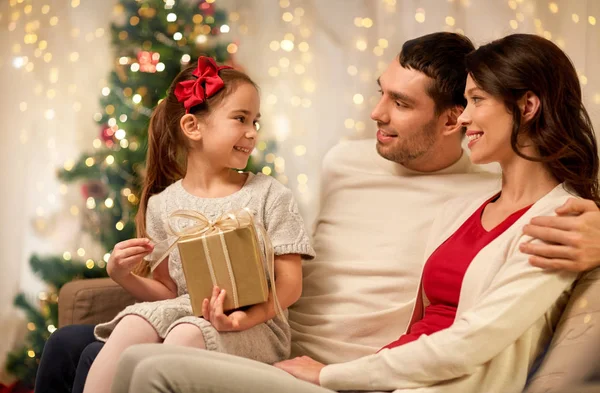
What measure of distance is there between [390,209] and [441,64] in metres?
0.43

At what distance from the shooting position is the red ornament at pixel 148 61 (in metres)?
2.66

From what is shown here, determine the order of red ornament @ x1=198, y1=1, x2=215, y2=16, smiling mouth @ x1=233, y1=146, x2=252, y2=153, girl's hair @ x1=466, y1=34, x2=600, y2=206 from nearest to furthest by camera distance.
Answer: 1. girl's hair @ x1=466, y1=34, x2=600, y2=206
2. smiling mouth @ x1=233, y1=146, x2=252, y2=153
3. red ornament @ x1=198, y1=1, x2=215, y2=16

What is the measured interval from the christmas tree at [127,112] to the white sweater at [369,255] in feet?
2.26

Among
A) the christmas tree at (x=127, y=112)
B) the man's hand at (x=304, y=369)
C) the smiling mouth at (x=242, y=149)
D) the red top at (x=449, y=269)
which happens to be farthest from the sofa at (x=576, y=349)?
the christmas tree at (x=127, y=112)

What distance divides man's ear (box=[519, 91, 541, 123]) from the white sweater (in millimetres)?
365

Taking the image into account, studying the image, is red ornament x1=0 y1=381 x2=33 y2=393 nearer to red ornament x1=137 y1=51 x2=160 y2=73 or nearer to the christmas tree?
the christmas tree

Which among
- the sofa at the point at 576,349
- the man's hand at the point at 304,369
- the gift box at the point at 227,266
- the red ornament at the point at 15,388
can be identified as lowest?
the red ornament at the point at 15,388

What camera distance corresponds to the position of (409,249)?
200cm

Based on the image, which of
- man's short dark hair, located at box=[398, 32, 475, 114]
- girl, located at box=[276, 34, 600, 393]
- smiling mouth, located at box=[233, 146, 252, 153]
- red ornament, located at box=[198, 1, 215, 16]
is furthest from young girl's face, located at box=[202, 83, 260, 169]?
red ornament, located at box=[198, 1, 215, 16]

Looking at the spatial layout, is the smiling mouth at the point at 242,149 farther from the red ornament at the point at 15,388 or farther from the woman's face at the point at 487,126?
the red ornament at the point at 15,388

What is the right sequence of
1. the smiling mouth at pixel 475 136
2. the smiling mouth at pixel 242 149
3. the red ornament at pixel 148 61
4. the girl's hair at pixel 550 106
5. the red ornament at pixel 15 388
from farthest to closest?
the red ornament at pixel 15 388 → the red ornament at pixel 148 61 → the smiling mouth at pixel 242 149 → the smiling mouth at pixel 475 136 → the girl's hair at pixel 550 106

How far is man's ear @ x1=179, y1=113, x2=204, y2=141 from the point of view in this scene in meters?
2.08

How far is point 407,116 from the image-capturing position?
2.08 m

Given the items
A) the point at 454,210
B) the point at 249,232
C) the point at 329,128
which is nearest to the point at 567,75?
the point at 454,210
